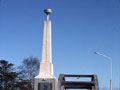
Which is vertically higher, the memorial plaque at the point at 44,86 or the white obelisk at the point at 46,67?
the white obelisk at the point at 46,67

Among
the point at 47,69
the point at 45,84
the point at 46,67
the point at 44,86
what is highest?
the point at 46,67

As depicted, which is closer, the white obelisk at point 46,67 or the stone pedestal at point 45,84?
the stone pedestal at point 45,84

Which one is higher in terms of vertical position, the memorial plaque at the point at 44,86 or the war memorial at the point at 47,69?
the war memorial at the point at 47,69

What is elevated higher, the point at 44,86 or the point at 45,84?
the point at 45,84

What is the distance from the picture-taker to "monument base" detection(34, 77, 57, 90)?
16.3 meters

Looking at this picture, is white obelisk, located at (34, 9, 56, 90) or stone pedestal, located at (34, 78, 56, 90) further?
white obelisk, located at (34, 9, 56, 90)

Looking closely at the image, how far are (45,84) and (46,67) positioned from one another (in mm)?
1417

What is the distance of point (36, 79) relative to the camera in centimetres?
1664

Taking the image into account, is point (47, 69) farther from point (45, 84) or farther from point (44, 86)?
point (44, 86)

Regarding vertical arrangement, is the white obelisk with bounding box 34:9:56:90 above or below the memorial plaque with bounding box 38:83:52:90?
above

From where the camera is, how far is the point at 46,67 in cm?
1745

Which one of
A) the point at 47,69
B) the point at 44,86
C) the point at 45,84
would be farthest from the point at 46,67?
the point at 44,86

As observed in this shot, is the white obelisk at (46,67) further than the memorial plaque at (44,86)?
Yes

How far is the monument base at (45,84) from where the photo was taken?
642 inches
